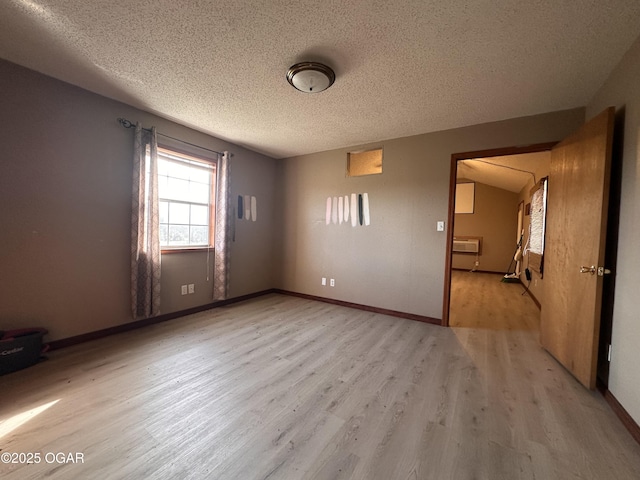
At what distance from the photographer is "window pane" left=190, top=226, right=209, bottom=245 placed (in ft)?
11.5

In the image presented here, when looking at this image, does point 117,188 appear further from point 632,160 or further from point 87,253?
point 632,160

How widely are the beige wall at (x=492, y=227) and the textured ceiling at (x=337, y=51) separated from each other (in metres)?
5.47

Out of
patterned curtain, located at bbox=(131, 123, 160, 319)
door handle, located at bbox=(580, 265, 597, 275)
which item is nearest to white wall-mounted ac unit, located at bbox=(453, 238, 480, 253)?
door handle, located at bbox=(580, 265, 597, 275)

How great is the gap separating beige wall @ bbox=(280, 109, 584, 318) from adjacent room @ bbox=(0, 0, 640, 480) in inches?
1.3

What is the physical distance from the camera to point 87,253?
2.50 m

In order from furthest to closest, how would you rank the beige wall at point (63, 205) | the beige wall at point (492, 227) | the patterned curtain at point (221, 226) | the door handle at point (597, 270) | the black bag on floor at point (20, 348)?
the beige wall at point (492, 227)
the patterned curtain at point (221, 226)
the beige wall at point (63, 205)
the black bag on floor at point (20, 348)
the door handle at point (597, 270)

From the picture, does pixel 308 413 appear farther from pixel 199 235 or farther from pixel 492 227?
pixel 492 227

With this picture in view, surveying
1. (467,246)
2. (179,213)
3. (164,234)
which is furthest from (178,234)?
(467,246)

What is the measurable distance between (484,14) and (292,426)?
270 cm

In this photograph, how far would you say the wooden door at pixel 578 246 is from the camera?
70.3 inches

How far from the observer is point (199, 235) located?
141 inches

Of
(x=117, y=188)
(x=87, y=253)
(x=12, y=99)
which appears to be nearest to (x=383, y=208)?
(x=117, y=188)

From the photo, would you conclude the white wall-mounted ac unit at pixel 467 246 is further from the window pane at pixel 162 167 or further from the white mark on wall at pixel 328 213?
the window pane at pixel 162 167

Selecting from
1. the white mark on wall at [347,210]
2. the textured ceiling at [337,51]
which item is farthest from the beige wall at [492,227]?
the textured ceiling at [337,51]
